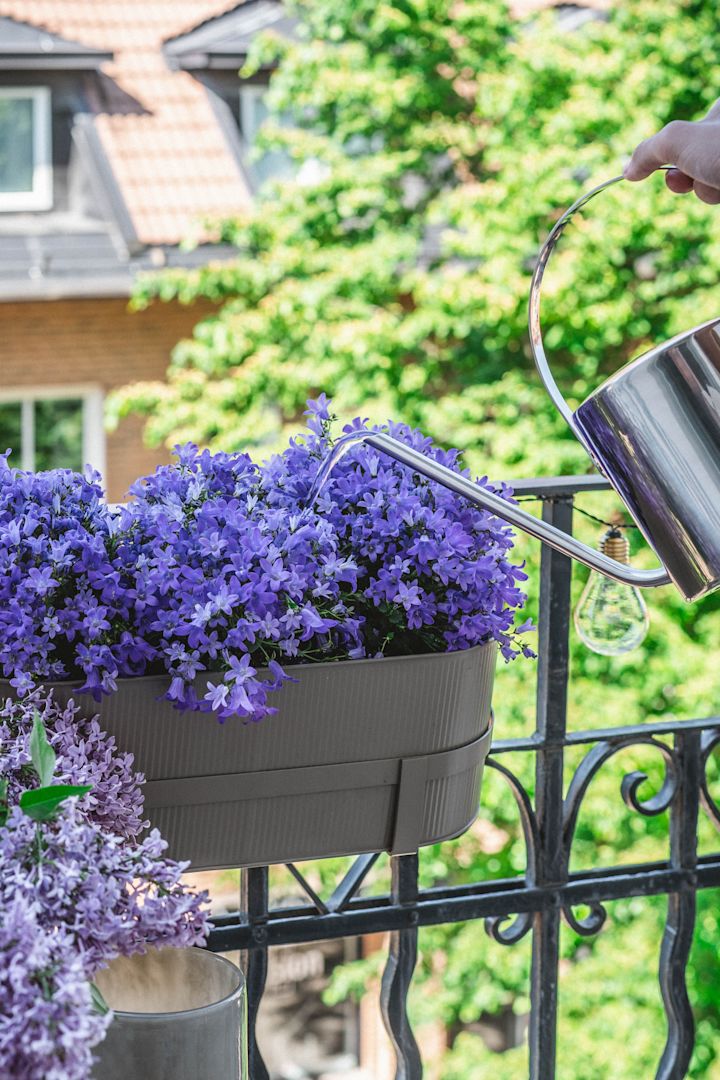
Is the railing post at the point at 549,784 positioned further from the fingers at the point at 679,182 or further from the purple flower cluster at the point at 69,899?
the purple flower cluster at the point at 69,899

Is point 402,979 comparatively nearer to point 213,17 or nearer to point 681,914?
point 681,914

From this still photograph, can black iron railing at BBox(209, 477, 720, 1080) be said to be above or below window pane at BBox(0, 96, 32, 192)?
below

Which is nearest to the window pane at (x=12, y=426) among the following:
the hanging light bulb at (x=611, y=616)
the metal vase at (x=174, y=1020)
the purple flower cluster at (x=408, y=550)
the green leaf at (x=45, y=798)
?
the hanging light bulb at (x=611, y=616)

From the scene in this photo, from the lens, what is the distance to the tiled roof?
671 cm

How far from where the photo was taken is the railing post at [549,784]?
121 cm

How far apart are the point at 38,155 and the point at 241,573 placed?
22.7ft

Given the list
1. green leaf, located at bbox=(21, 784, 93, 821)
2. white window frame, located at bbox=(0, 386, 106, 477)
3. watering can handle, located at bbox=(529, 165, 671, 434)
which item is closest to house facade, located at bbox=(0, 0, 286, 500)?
white window frame, located at bbox=(0, 386, 106, 477)

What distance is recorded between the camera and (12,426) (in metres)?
6.81

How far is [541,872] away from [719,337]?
24.8 inches

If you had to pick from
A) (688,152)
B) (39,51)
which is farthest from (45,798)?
(39,51)

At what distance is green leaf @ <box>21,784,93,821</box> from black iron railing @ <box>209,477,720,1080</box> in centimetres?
49

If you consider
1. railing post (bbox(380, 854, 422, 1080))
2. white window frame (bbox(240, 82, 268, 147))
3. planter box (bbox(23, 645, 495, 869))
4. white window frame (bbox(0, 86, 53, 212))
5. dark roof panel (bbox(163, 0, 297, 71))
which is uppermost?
dark roof panel (bbox(163, 0, 297, 71))

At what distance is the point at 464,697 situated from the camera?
2.87 feet

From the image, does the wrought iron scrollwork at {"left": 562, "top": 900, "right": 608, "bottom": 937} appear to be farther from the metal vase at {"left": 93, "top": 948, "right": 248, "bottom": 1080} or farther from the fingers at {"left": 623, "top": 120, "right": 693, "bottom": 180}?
the fingers at {"left": 623, "top": 120, "right": 693, "bottom": 180}
